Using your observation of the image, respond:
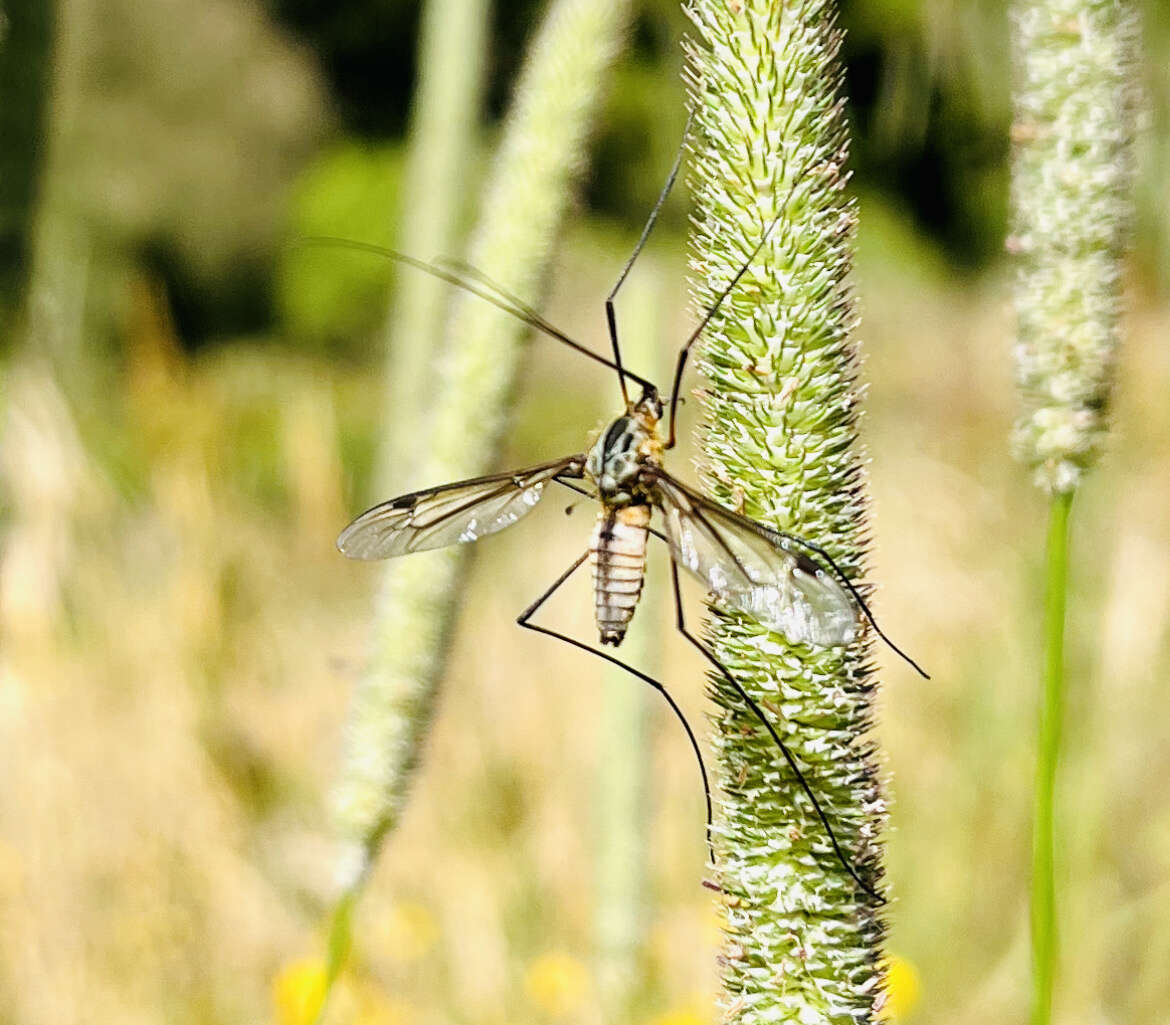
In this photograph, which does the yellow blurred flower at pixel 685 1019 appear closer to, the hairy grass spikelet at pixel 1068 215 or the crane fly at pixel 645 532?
the crane fly at pixel 645 532

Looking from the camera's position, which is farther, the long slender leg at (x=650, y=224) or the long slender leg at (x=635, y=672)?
the long slender leg at (x=635, y=672)

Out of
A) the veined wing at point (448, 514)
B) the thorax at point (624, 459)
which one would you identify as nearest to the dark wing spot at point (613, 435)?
the thorax at point (624, 459)

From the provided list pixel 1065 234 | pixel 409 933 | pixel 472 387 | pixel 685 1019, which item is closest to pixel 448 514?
pixel 472 387

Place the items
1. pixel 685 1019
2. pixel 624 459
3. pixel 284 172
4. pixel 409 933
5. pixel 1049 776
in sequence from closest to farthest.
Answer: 1. pixel 1049 776
2. pixel 624 459
3. pixel 685 1019
4. pixel 409 933
5. pixel 284 172

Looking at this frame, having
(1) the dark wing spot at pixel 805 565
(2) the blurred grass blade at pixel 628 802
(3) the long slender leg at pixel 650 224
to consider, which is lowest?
(2) the blurred grass blade at pixel 628 802

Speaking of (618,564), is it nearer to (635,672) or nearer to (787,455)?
(635,672)

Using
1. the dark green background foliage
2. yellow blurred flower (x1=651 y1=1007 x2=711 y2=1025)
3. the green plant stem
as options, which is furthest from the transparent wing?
the dark green background foliage
